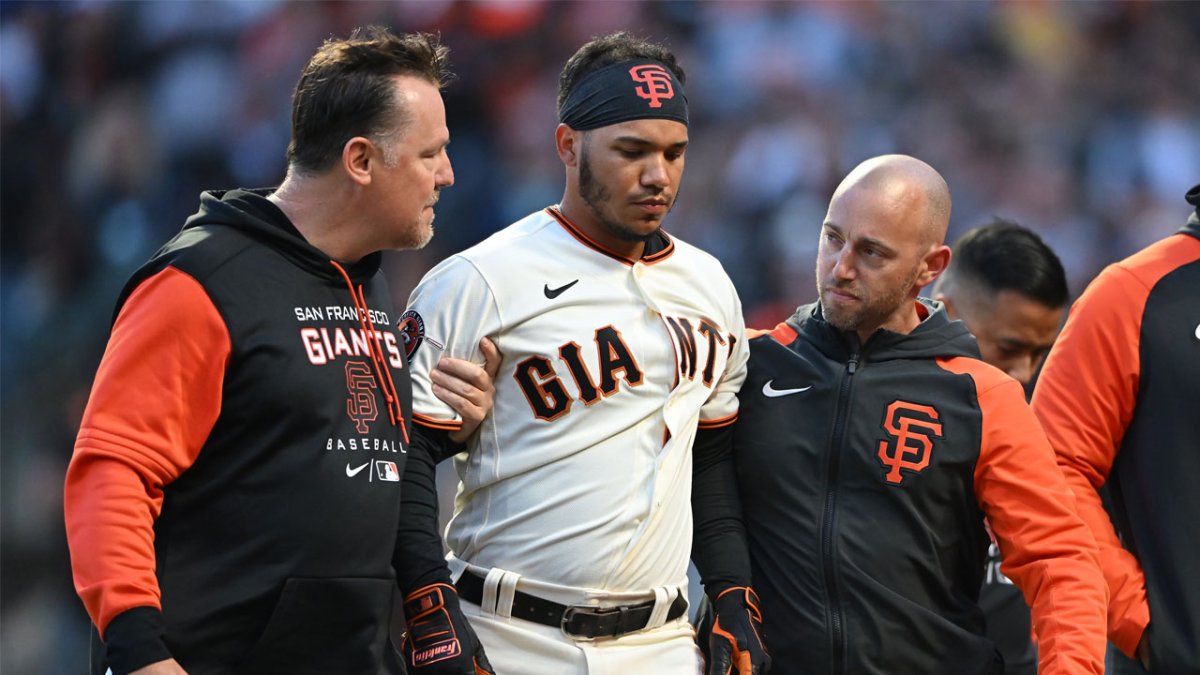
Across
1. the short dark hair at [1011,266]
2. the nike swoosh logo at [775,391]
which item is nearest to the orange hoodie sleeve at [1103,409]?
the nike swoosh logo at [775,391]

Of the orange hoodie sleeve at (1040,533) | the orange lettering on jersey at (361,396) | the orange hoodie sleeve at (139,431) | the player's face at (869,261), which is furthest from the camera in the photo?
the player's face at (869,261)

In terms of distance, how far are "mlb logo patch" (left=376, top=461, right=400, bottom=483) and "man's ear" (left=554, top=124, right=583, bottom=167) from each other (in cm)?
91

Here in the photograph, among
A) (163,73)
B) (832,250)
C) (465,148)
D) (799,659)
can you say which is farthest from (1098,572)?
(163,73)

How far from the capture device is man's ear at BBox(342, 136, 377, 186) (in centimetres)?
281

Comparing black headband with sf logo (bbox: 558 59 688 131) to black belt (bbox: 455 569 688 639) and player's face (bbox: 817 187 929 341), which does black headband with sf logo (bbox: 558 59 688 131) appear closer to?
player's face (bbox: 817 187 929 341)

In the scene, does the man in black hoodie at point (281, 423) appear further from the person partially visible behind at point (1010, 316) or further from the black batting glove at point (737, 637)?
the person partially visible behind at point (1010, 316)

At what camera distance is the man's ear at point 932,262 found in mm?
3494

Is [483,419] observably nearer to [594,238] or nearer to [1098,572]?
[594,238]

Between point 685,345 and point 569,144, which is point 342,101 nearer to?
point 569,144

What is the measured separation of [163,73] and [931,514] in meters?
6.79

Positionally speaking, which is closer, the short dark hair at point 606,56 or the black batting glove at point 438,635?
the black batting glove at point 438,635

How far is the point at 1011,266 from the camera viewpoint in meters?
4.40

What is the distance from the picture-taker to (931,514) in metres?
3.30

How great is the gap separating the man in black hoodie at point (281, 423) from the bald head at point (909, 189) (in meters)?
1.12
